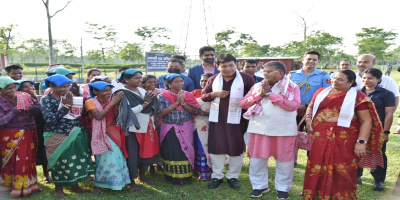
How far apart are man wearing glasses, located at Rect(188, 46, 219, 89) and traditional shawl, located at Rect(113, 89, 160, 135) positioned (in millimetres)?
1374

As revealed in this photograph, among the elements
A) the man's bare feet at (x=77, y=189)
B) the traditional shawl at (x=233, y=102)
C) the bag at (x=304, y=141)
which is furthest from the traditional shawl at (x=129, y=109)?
the bag at (x=304, y=141)

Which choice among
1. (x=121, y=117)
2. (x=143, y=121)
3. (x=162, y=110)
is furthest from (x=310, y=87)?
(x=121, y=117)

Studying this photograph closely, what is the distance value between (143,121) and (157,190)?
1.02m

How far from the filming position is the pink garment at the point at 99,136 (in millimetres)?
3748

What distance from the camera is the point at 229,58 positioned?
152 inches

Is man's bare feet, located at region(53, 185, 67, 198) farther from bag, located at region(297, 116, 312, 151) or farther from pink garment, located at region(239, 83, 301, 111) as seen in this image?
bag, located at region(297, 116, 312, 151)

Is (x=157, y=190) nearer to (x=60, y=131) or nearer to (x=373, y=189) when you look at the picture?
(x=60, y=131)

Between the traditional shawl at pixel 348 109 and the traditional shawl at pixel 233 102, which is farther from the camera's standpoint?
the traditional shawl at pixel 233 102

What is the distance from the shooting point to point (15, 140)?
12.3ft

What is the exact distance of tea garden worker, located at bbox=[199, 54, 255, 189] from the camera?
393 centimetres

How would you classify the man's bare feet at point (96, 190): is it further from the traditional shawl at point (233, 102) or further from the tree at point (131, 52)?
the tree at point (131, 52)

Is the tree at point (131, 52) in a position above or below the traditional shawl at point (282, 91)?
above

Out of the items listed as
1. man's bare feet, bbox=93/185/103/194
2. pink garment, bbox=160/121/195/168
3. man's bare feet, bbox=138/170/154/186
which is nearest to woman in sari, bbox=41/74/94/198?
man's bare feet, bbox=93/185/103/194

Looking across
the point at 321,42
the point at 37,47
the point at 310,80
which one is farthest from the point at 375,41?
the point at 37,47
